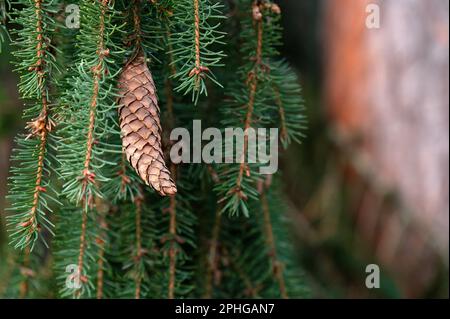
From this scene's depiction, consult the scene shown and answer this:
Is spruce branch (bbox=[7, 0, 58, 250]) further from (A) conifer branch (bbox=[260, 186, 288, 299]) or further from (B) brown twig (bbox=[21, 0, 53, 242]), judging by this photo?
(A) conifer branch (bbox=[260, 186, 288, 299])

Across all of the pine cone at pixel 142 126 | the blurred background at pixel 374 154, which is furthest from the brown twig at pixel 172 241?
the blurred background at pixel 374 154

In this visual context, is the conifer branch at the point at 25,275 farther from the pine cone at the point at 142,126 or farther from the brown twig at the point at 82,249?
the pine cone at the point at 142,126

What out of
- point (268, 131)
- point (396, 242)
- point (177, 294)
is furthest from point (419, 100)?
point (177, 294)

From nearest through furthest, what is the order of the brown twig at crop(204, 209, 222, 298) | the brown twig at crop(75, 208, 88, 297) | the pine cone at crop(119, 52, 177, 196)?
the pine cone at crop(119, 52, 177, 196) < the brown twig at crop(75, 208, 88, 297) < the brown twig at crop(204, 209, 222, 298)

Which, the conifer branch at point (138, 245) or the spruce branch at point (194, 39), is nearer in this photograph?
the spruce branch at point (194, 39)

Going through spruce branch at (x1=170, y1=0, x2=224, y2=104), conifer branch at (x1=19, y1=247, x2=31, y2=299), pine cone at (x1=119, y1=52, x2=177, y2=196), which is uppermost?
spruce branch at (x1=170, y1=0, x2=224, y2=104)

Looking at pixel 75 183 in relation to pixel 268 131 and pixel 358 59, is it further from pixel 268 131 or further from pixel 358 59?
pixel 358 59

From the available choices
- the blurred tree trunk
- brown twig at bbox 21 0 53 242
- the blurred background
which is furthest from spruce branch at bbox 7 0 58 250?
the blurred tree trunk

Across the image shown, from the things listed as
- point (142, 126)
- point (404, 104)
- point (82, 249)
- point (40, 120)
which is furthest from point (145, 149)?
point (404, 104)
